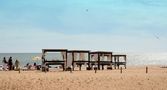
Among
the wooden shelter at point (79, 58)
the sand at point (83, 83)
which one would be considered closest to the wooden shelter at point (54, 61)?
the wooden shelter at point (79, 58)

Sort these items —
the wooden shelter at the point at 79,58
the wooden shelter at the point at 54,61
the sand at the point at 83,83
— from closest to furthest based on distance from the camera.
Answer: the sand at the point at 83,83
the wooden shelter at the point at 54,61
the wooden shelter at the point at 79,58

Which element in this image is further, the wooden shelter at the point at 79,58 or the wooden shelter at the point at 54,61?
the wooden shelter at the point at 79,58

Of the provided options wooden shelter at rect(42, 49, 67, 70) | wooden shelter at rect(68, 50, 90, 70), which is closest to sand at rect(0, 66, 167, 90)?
wooden shelter at rect(42, 49, 67, 70)

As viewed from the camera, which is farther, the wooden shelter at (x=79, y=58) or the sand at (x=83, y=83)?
the wooden shelter at (x=79, y=58)

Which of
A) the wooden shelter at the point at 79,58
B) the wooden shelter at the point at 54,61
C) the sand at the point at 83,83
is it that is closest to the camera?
the sand at the point at 83,83

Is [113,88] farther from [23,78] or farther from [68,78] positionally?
[23,78]

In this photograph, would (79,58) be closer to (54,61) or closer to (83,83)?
(54,61)

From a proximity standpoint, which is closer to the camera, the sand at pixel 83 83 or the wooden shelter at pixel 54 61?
the sand at pixel 83 83

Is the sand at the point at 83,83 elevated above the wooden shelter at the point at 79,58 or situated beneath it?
situated beneath

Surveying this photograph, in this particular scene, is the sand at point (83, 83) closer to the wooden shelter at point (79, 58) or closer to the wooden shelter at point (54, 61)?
the wooden shelter at point (54, 61)

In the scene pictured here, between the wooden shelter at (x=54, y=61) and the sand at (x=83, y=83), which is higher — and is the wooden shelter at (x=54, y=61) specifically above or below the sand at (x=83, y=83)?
above

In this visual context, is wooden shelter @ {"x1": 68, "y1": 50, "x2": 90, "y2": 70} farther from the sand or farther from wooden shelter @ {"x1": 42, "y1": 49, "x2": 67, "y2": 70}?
the sand

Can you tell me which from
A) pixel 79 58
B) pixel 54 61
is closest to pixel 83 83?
pixel 54 61

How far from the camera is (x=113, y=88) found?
24875mm
